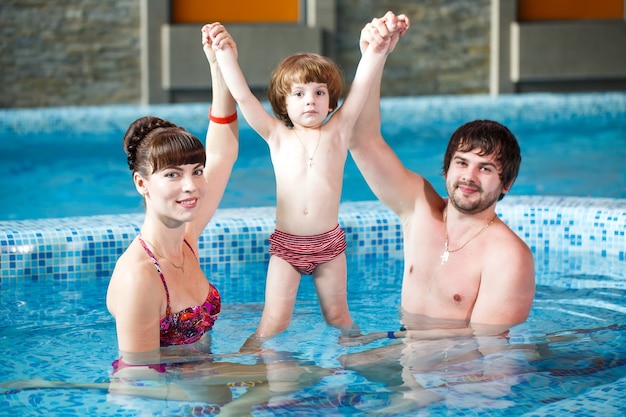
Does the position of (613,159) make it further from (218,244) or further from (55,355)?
(55,355)

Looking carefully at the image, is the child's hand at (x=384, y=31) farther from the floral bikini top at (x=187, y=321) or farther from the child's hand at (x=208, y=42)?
the floral bikini top at (x=187, y=321)

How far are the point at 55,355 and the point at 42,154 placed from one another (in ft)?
19.4

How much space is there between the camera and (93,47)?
1216cm

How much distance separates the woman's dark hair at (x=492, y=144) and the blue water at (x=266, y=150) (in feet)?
12.6

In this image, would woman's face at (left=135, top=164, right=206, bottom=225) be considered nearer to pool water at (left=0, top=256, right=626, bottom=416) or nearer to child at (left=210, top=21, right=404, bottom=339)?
pool water at (left=0, top=256, right=626, bottom=416)

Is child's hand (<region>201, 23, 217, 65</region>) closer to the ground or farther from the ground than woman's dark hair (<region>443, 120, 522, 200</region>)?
farther from the ground

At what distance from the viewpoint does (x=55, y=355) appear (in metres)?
4.10

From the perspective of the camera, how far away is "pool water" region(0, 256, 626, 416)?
333cm

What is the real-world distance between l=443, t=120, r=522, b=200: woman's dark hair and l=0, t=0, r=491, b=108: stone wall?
9108mm

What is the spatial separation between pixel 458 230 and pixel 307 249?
582 millimetres

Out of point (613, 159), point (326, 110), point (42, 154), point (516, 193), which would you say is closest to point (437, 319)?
point (326, 110)

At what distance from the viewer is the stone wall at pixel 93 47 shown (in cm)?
1191

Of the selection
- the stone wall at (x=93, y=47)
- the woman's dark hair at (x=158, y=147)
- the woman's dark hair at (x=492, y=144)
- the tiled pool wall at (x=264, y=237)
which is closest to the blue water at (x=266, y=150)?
the stone wall at (x=93, y=47)

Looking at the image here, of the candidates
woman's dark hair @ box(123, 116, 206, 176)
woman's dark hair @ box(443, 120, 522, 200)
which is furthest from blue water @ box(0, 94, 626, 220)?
woman's dark hair @ box(123, 116, 206, 176)
